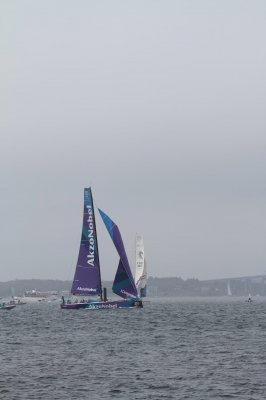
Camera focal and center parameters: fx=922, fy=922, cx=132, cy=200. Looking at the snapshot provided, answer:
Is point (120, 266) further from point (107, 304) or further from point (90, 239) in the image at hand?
point (90, 239)

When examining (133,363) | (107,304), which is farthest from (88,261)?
(133,363)

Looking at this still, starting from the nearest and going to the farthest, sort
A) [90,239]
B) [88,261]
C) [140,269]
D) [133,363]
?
[133,363]
[88,261]
[90,239]
[140,269]

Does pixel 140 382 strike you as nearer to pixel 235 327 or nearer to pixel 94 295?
pixel 235 327

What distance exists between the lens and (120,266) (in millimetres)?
113875

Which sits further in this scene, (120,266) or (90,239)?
(90,239)

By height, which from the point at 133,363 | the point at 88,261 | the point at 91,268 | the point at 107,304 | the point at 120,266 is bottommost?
the point at 133,363

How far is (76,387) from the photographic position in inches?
1652

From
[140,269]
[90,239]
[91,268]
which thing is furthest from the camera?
[140,269]

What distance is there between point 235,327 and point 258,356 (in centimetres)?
3039

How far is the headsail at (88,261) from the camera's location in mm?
116375

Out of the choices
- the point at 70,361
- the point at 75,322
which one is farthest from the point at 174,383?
the point at 75,322

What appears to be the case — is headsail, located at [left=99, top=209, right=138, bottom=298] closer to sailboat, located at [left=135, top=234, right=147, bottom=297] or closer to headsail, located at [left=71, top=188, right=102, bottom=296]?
headsail, located at [left=71, top=188, right=102, bottom=296]

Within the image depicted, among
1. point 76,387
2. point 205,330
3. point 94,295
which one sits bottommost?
point 76,387

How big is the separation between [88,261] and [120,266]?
4.80 m
